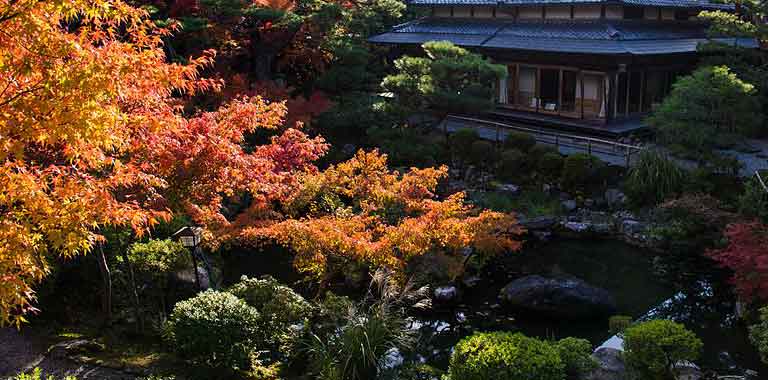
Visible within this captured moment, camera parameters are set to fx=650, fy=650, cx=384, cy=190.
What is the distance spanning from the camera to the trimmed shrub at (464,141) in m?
18.9

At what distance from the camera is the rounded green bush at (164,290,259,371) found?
328 inches

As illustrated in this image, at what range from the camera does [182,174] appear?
8789 millimetres

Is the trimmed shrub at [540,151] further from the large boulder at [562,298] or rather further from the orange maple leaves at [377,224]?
the large boulder at [562,298]

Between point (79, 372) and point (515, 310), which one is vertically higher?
point (79, 372)

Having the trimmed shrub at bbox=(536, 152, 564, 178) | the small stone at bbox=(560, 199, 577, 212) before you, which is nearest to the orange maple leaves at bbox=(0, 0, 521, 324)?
the small stone at bbox=(560, 199, 577, 212)

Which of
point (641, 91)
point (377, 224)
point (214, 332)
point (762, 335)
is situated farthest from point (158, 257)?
point (641, 91)

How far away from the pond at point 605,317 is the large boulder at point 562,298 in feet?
0.50

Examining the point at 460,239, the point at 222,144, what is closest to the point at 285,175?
the point at 222,144

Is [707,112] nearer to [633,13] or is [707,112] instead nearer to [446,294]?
[633,13]

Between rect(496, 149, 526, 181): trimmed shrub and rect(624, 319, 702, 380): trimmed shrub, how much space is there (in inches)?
381

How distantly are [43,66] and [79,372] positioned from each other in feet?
16.0

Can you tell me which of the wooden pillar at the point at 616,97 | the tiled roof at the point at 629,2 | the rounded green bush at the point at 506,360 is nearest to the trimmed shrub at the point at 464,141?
the wooden pillar at the point at 616,97

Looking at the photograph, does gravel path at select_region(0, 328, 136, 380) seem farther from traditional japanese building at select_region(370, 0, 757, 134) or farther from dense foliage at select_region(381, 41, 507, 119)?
traditional japanese building at select_region(370, 0, 757, 134)

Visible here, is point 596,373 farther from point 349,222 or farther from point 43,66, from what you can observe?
point 43,66
